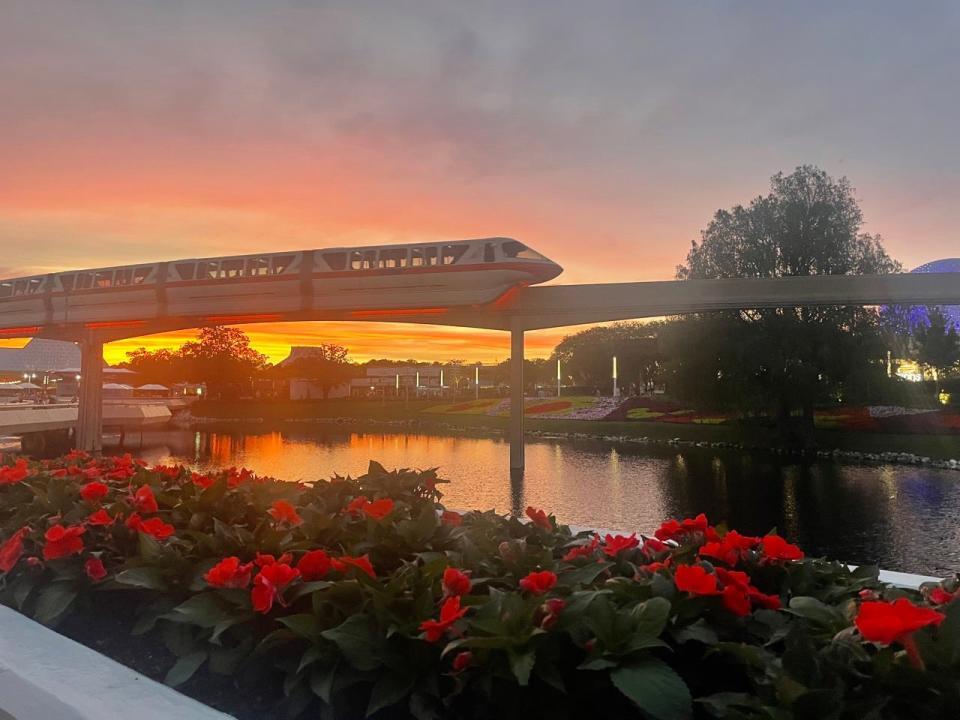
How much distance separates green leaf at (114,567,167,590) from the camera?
294 cm

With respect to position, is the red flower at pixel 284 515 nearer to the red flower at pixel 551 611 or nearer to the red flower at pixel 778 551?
the red flower at pixel 551 611

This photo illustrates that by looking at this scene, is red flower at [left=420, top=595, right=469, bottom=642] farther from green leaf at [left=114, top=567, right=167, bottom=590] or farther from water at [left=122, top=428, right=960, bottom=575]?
water at [left=122, top=428, right=960, bottom=575]

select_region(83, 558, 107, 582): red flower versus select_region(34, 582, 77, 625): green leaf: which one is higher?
select_region(83, 558, 107, 582): red flower

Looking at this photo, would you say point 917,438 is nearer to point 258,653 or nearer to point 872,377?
point 872,377

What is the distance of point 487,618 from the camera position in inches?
84.2

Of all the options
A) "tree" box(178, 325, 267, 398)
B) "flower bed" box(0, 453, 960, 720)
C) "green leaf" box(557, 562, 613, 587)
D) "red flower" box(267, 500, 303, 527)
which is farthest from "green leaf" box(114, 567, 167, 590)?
"tree" box(178, 325, 267, 398)

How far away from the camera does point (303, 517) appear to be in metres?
3.67

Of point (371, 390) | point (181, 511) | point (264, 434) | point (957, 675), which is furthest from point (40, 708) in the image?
point (371, 390)

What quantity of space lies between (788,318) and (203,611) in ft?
104

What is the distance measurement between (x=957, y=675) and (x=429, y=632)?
1386 millimetres

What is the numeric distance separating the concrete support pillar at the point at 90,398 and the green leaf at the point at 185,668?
3846 centimetres

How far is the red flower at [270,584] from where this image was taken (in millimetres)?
2443

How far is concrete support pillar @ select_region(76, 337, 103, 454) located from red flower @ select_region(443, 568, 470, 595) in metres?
39.1

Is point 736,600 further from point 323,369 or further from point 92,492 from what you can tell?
point 323,369
